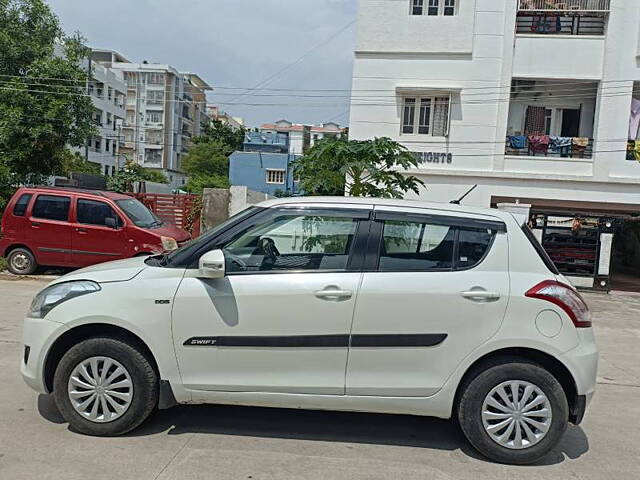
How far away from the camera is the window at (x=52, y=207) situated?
10469mm

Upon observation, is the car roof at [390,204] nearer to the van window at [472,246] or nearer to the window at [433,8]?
the van window at [472,246]

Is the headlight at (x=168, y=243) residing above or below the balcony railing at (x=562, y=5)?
below

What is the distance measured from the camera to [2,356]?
554 centimetres

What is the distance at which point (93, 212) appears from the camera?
1041 cm

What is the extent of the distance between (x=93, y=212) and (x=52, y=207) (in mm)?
888

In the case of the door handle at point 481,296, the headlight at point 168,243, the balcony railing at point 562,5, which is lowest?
the headlight at point 168,243

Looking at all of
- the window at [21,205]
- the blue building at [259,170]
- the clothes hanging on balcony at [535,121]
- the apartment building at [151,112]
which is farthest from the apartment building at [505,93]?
the apartment building at [151,112]

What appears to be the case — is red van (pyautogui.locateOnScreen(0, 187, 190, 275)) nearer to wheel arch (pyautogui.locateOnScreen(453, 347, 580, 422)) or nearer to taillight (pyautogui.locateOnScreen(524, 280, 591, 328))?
wheel arch (pyautogui.locateOnScreen(453, 347, 580, 422))

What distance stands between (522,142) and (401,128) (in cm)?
377

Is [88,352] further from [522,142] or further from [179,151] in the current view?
[179,151]

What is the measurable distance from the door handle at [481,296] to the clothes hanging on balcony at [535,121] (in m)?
14.9

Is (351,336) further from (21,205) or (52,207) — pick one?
(21,205)

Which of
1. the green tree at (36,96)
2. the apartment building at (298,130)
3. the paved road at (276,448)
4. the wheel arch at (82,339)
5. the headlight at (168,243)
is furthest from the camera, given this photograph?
the apartment building at (298,130)

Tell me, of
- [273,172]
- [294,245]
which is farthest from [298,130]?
[294,245]
